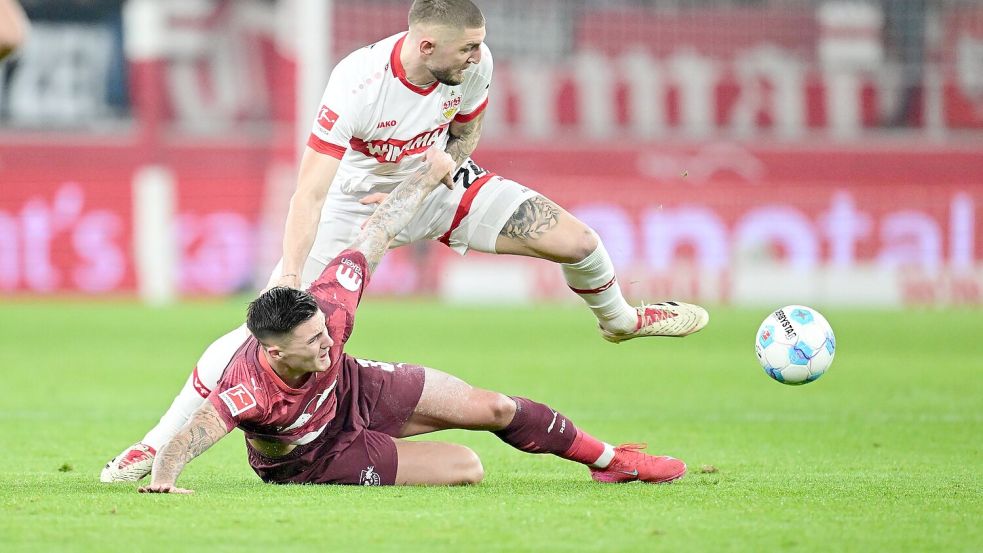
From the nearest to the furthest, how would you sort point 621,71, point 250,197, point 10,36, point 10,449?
point 10,36 < point 10,449 < point 250,197 < point 621,71

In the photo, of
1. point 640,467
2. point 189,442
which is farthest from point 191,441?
point 640,467

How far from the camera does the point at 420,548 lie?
484cm

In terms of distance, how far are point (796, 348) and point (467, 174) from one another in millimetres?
1866

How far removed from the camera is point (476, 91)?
7566 mm

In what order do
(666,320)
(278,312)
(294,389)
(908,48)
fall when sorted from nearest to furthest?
(278,312) < (294,389) < (666,320) < (908,48)

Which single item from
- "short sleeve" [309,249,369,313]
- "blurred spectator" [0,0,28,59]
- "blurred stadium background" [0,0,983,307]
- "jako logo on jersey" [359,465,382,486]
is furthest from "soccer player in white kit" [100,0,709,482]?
"blurred stadium background" [0,0,983,307]

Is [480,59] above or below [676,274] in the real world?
above

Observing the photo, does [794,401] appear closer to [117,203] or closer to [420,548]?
[420,548]

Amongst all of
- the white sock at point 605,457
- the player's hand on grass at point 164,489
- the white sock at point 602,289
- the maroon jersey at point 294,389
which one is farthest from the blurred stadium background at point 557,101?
the player's hand on grass at point 164,489

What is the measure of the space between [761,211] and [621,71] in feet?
17.3

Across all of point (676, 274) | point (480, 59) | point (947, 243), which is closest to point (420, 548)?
point (480, 59)

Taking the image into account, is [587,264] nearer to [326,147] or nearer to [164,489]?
[326,147]

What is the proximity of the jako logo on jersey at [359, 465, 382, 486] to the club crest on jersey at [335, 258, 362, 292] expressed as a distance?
78cm

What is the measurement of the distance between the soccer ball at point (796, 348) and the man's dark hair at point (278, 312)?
260 cm
